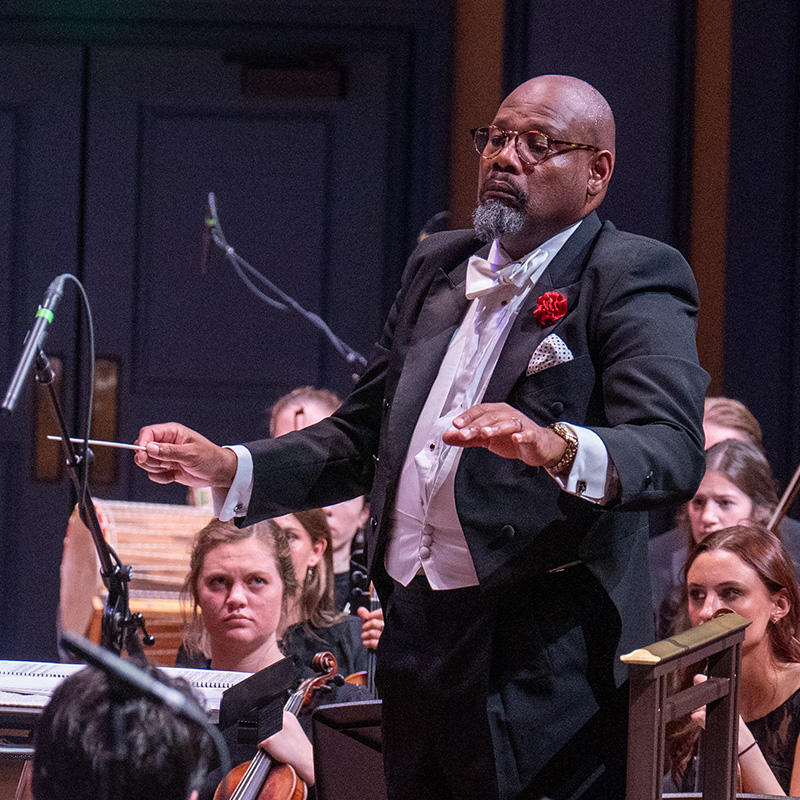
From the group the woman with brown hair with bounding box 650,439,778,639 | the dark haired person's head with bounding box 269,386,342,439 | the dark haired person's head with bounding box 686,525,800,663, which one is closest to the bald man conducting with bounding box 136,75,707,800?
the dark haired person's head with bounding box 686,525,800,663

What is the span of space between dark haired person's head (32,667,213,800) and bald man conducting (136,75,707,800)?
0.51 m

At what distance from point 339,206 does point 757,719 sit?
2.61m

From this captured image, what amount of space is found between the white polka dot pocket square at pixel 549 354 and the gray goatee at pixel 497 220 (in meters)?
0.17

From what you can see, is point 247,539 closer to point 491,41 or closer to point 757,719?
point 757,719

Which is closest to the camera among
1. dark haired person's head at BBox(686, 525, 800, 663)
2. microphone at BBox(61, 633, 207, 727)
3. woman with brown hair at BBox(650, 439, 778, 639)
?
microphone at BBox(61, 633, 207, 727)

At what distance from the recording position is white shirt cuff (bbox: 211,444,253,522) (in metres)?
1.64

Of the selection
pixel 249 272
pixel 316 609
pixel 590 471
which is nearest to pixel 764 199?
pixel 249 272

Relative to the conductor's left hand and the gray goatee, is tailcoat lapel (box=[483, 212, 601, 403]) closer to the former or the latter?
the gray goatee

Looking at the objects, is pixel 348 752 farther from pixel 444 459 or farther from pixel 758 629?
pixel 758 629

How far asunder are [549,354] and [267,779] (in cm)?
110

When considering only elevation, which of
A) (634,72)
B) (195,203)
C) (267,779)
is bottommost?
(267,779)

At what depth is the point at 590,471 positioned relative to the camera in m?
1.31

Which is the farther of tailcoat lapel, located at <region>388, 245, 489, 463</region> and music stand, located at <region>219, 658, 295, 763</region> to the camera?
music stand, located at <region>219, 658, 295, 763</region>

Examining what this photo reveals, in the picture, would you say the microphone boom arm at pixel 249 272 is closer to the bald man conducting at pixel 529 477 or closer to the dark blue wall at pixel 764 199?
the dark blue wall at pixel 764 199
